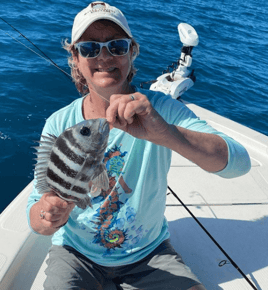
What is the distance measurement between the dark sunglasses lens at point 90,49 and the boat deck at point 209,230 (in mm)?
1760

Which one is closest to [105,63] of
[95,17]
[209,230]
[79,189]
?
[95,17]

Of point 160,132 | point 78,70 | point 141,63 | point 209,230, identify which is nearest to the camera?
point 160,132

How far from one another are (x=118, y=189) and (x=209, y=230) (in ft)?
4.87

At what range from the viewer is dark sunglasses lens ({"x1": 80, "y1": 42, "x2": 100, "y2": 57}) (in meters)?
1.99

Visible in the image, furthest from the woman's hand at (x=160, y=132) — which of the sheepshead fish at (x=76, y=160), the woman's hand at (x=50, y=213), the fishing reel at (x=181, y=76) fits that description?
the fishing reel at (x=181, y=76)

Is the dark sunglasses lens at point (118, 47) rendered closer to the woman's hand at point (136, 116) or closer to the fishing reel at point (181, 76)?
the woman's hand at point (136, 116)

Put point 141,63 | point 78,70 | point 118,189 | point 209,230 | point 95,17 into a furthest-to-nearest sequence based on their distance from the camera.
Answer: point 141,63 < point 209,230 < point 78,70 < point 118,189 < point 95,17

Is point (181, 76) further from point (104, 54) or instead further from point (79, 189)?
point (79, 189)

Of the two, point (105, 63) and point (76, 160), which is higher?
point (105, 63)

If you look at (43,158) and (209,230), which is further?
(209,230)

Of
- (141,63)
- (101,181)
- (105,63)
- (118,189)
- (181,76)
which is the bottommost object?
(141,63)

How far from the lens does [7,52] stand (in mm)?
9141

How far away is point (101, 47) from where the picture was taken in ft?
6.51

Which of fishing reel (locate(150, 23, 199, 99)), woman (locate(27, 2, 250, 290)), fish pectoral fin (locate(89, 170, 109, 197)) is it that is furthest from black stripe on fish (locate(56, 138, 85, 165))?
fishing reel (locate(150, 23, 199, 99))
